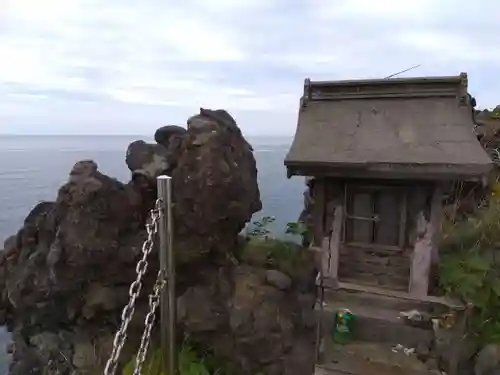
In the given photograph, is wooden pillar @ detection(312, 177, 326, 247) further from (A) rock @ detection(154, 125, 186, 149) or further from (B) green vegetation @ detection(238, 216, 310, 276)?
(A) rock @ detection(154, 125, 186, 149)

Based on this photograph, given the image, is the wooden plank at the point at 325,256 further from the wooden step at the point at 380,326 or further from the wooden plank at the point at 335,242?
the wooden step at the point at 380,326

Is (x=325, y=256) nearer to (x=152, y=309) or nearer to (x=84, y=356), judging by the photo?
(x=152, y=309)

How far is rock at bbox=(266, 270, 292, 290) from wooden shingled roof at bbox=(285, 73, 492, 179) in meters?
2.70

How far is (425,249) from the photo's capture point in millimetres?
6527

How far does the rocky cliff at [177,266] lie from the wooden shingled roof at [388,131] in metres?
2.04

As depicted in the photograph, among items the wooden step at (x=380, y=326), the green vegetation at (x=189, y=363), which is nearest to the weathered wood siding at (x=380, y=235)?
the wooden step at (x=380, y=326)

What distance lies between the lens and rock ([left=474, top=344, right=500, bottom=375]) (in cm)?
700

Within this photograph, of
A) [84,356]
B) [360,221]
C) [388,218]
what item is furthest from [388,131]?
[84,356]

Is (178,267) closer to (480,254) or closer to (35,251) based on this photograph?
(35,251)

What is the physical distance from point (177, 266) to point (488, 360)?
20.0 feet

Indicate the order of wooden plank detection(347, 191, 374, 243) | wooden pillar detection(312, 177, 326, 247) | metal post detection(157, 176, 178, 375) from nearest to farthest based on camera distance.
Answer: metal post detection(157, 176, 178, 375), wooden plank detection(347, 191, 374, 243), wooden pillar detection(312, 177, 326, 247)

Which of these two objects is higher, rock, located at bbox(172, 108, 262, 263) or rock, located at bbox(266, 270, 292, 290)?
rock, located at bbox(172, 108, 262, 263)

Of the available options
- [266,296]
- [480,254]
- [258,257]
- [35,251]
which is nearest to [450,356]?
[480,254]

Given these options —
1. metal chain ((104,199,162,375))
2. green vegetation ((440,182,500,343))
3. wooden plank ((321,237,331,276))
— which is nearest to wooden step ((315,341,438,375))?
green vegetation ((440,182,500,343))
